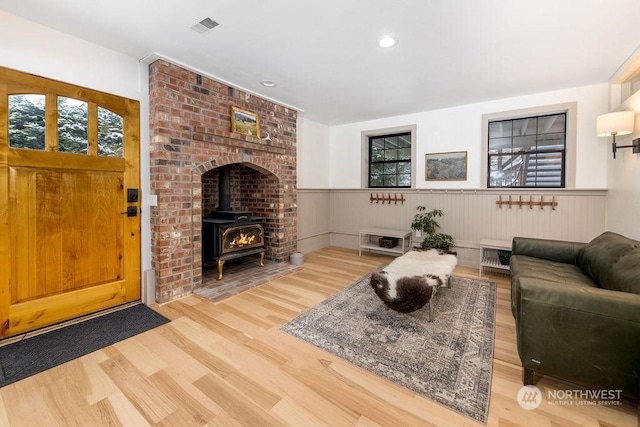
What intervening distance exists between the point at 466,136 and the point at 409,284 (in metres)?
3.18

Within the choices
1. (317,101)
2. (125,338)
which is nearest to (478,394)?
(125,338)

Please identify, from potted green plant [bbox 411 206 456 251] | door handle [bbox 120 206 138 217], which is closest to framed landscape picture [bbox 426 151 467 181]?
potted green plant [bbox 411 206 456 251]

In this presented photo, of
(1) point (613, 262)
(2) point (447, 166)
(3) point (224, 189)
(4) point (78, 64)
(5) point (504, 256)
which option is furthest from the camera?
(2) point (447, 166)

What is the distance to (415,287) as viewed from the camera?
2.39 meters

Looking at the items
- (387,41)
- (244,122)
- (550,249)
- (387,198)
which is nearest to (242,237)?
(244,122)

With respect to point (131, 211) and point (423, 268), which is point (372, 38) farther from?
point (131, 211)

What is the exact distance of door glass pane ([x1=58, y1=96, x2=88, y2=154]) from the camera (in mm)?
2432

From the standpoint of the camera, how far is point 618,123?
2771 millimetres

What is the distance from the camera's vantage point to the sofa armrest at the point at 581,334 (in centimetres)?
143

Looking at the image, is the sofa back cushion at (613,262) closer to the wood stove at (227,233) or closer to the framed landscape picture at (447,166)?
the framed landscape picture at (447,166)

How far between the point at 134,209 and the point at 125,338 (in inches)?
52.0

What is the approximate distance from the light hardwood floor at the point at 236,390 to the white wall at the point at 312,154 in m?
3.37

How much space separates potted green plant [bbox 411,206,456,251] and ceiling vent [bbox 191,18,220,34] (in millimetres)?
3972

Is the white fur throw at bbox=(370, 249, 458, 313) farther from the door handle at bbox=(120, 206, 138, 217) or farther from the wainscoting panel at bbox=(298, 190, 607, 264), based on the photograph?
the door handle at bbox=(120, 206, 138, 217)
